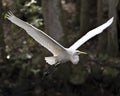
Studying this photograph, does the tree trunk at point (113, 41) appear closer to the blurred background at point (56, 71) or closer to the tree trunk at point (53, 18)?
the blurred background at point (56, 71)

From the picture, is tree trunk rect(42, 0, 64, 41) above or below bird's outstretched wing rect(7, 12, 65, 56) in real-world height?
below

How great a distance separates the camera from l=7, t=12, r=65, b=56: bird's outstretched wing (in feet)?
15.2

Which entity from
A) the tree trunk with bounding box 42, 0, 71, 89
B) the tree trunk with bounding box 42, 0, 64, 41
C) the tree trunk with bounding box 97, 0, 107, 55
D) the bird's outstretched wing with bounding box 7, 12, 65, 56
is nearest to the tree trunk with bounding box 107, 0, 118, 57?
the tree trunk with bounding box 97, 0, 107, 55

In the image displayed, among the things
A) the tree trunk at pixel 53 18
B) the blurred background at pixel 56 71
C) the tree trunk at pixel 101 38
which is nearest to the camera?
the tree trunk at pixel 53 18

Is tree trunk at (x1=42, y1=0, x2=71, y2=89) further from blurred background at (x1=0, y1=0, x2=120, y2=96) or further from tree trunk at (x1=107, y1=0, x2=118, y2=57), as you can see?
tree trunk at (x1=107, y1=0, x2=118, y2=57)

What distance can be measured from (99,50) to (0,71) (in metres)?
2.16

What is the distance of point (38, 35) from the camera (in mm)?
4855

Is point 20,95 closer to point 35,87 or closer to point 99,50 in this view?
point 35,87

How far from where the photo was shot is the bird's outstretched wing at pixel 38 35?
462 cm

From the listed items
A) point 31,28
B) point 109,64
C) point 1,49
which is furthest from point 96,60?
point 31,28

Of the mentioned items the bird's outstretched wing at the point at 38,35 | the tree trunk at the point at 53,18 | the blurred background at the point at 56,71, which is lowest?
the blurred background at the point at 56,71

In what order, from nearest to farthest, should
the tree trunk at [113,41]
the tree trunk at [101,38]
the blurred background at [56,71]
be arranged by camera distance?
the blurred background at [56,71]
the tree trunk at [113,41]
the tree trunk at [101,38]

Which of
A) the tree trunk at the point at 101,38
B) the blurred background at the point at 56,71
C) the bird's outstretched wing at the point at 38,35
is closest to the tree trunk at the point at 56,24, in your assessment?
the blurred background at the point at 56,71

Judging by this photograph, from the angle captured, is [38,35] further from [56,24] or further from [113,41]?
[113,41]
